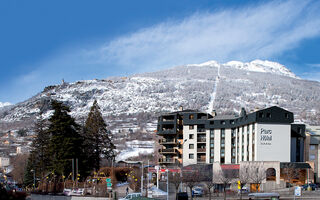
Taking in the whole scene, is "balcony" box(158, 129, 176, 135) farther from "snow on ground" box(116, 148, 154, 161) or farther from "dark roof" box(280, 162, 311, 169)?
"snow on ground" box(116, 148, 154, 161)

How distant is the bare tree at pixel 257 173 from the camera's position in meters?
75.8

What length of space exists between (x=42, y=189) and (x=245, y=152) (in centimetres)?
3779

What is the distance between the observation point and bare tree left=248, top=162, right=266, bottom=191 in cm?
7581

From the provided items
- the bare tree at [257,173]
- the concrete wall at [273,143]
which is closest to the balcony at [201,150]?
the concrete wall at [273,143]

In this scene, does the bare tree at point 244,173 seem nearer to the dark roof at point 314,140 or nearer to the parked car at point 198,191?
the parked car at point 198,191

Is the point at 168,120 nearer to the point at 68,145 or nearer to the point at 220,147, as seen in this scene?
the point at 220,147

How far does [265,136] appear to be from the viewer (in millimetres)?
83062

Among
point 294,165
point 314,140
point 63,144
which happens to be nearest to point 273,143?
point 294,165

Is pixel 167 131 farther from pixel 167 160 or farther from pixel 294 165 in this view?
pixel 294 165

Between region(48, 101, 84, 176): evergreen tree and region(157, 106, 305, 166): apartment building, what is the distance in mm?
19489

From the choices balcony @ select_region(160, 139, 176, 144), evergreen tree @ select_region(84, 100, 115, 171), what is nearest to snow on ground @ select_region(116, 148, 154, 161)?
balcony @ select_region(160, 139, 176, 144)

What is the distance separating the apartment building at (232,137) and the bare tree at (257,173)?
8.02 ft

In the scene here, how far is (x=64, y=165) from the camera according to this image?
79.4m

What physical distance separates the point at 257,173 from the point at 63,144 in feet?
111
